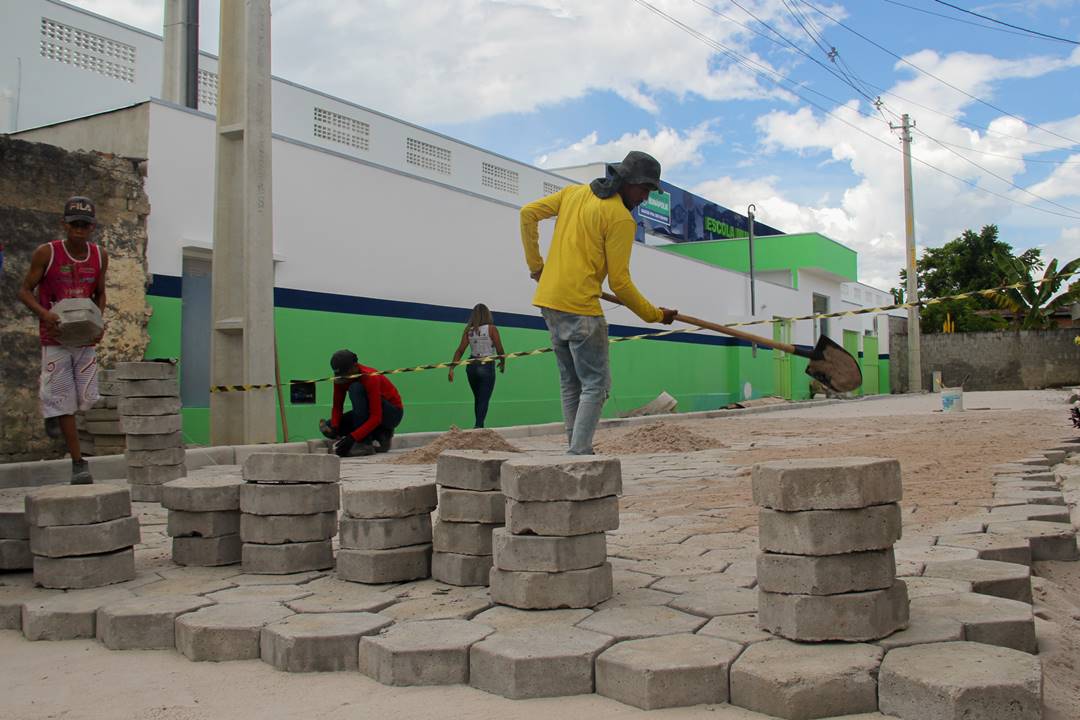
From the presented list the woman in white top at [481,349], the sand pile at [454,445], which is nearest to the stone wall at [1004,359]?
the woman in white top at [481,349]

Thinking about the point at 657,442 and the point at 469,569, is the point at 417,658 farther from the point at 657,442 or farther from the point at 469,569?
the point at 657,442

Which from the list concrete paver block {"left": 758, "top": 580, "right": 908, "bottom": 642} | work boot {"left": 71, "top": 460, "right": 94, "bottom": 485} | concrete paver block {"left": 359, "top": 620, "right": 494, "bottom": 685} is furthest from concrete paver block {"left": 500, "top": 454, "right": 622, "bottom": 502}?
work boot {"left": 71, "top": 460, "right": 94, "bottom": 485}

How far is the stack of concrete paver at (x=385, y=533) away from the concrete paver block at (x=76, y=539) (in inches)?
35.4

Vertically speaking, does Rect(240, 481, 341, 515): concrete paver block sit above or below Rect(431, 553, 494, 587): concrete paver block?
above

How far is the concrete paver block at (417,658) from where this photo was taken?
95.6 inches

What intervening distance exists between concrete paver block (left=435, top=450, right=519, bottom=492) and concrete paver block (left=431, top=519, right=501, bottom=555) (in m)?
0.14

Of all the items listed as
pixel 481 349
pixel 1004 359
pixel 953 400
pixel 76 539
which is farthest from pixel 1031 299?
pixel 76 539

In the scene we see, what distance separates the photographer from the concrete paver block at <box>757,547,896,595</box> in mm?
2375

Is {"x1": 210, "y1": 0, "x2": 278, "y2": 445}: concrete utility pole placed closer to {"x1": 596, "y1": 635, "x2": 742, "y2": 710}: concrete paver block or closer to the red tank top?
the red tank top

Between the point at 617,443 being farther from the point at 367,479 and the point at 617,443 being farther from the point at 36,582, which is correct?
the point at 36,582

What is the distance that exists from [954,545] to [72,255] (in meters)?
5.19

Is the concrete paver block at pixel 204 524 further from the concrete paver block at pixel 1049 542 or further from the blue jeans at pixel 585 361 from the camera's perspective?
the concrete paver block at pixel 1049 542

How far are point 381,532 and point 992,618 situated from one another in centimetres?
203

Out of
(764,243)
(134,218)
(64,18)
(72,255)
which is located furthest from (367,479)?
(764,243)
